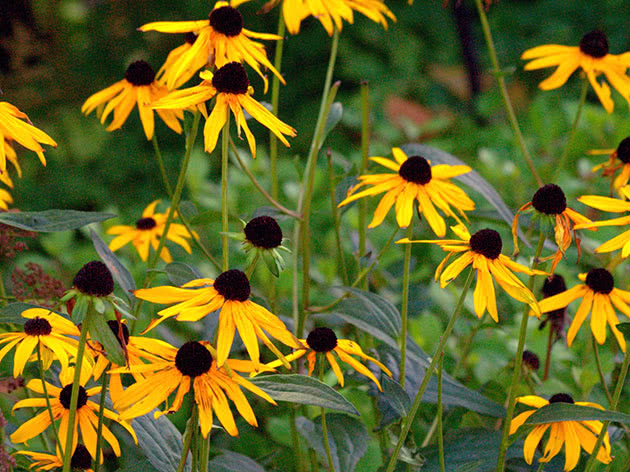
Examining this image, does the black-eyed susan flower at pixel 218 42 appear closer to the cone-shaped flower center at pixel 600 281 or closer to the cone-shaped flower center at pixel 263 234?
the cone-shaped flower center at pixel 263 234

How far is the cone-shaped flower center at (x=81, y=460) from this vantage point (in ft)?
2.05

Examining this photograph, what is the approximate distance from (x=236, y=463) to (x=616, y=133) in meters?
1.33

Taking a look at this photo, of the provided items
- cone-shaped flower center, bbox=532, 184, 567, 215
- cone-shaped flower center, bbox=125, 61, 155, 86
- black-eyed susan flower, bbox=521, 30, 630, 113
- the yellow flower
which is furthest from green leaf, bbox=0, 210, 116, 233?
black-eyed susan flower, bbox=521, 30, 630, 113

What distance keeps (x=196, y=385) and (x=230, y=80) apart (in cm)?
23

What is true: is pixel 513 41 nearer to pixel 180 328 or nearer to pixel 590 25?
pixel 590 25

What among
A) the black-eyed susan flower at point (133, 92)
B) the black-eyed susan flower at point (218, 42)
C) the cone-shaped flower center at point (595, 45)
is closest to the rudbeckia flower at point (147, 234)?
the black-eyed susan flower at point (133, 92)

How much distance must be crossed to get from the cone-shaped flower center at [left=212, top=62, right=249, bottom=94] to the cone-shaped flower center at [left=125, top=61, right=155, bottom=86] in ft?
0.66

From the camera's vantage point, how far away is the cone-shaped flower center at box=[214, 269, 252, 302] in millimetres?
539

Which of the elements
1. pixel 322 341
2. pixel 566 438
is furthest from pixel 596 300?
pixel 322 341

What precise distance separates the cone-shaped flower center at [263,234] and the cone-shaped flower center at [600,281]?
0.30 m

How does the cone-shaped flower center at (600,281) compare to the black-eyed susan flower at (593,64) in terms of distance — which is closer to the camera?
the cone-shaped flower center at (600,281)

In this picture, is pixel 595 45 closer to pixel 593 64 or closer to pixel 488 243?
pixel 593 64

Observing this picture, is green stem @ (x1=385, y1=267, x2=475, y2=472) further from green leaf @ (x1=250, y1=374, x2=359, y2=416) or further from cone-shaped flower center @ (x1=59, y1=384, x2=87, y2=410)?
cone-shaped flower center @ (x1=59, y1=384, x2=87, y2=410)

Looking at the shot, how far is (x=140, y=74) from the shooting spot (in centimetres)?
80
